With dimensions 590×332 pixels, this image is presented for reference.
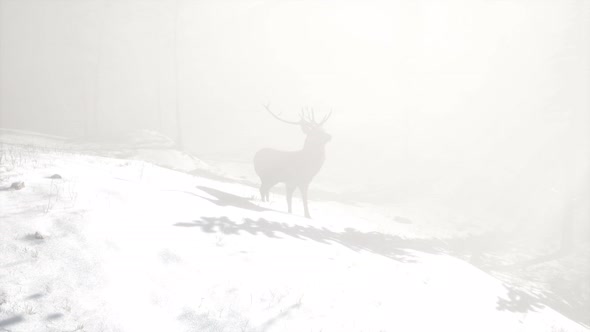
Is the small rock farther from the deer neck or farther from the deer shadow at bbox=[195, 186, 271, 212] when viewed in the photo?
the deer neck

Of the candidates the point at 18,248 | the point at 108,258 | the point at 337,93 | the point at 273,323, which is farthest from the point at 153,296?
the point at 337,93

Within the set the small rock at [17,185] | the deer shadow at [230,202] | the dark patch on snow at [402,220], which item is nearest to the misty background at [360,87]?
the dark patch on snow at [402,220]

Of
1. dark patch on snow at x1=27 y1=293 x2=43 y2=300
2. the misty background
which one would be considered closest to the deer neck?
dark patch on snow at x1=27 y1=293 x2=43 y2=300

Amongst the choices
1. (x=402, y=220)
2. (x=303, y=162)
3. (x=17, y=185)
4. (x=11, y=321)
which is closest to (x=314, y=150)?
(x=303, y=162)

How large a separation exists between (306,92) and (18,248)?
58568mm

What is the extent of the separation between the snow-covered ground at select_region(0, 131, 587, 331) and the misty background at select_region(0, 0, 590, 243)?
17.4m

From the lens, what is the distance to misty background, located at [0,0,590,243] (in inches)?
1000

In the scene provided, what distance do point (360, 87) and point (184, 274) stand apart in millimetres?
58708

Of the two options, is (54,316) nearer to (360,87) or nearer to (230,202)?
(230,202)

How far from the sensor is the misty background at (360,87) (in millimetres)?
25406

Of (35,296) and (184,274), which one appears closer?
(35,296)

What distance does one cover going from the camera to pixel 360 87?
5891cm

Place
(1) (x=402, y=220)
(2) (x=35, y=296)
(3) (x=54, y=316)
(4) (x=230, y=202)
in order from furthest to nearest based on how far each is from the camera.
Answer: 1. (1) (x=402, y=220)
2. (4) (x=230, y=202)
3. (2) (x=35, y=296)
4. (3) (x=54, y=316)

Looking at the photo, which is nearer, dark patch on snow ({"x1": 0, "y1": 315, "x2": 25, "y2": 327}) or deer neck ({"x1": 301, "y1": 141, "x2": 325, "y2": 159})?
dark patch on snow ({"x1": 0, "y1": 315, "x2": 25, "y2": 327})
